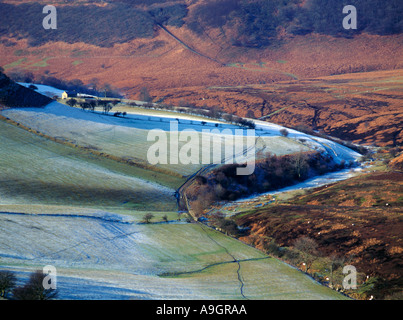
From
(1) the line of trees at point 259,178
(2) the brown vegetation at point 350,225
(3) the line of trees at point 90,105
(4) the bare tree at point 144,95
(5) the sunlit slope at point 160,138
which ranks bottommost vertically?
(2) the brown vegetation at point 350,225

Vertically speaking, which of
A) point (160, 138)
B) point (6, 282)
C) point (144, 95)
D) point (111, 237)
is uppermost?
point (144, 95)

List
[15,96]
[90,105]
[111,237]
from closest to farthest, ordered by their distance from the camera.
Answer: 1. [111,237]
2. [15,96]
3. [90,105]

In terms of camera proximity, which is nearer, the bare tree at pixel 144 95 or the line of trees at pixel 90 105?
the line of trees at pixel 90 105

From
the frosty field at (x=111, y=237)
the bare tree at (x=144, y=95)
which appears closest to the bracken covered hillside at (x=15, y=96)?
the frosty field at (x=111, y=237)

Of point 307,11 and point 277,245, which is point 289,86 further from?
point 277,245

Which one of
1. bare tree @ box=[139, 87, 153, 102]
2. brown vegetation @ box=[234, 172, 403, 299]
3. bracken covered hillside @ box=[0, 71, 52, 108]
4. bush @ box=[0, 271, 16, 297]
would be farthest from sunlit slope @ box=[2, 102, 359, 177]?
bare tree @ box=[139, 87, 153, 102]

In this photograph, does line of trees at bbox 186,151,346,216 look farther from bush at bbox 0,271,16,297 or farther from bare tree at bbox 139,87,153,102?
bare tree at bbox 139,87,153,102

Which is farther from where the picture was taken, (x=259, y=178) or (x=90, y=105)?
(x=90, y=105)

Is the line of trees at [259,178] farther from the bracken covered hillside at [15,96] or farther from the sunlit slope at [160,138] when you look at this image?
the bracken covered hillside at [15,96]

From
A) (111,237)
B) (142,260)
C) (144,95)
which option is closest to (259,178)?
(111,237)

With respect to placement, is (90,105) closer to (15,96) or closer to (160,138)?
(15,96)
